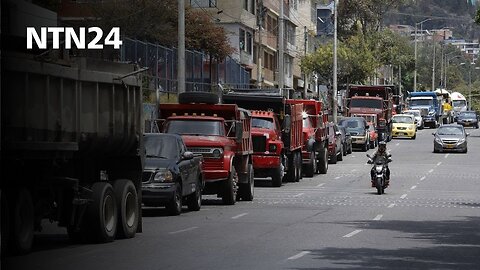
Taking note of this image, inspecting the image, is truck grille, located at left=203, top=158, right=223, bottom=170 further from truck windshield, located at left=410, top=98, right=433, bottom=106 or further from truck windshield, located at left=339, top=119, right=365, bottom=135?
truck windshield, located at left=410, top=98, right=433, bottom=106

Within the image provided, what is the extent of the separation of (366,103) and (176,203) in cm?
4936

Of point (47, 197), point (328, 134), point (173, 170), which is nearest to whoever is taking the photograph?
point (47, 197)

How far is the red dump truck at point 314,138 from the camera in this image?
4606cm

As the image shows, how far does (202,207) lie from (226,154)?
4.99 ft

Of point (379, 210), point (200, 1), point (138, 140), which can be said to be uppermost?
point (200, 1)

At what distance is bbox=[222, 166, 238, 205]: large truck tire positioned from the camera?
3164cm

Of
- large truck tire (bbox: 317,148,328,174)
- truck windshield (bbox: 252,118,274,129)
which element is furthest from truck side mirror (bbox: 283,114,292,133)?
large truck tire (bbox: 317,148,328,174)

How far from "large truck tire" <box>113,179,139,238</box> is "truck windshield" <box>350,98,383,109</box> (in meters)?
53.7

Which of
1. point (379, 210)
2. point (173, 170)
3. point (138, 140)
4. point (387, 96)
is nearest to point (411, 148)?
point (387, 96)

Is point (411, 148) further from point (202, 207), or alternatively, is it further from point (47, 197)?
point (47, 197)

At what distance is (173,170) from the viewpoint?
2728cm

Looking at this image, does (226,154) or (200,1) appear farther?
(200,1)

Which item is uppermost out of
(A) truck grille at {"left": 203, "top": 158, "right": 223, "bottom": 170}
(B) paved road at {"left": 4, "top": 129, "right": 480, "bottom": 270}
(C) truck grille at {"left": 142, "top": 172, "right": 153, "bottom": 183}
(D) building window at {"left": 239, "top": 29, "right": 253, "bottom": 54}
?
(D) building window at {"left": 239, "top": 29, "right": 253, "bottom": 54}

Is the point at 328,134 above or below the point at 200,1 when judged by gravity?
below
